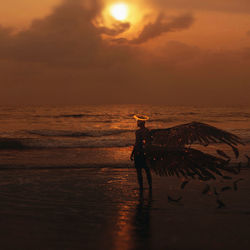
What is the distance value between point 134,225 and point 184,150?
166cm

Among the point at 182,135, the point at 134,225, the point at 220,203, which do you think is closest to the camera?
the point at 134,225

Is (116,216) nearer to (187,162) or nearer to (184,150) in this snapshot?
(187,162)

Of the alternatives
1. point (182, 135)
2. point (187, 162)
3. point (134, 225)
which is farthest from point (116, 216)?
point (182, 135)

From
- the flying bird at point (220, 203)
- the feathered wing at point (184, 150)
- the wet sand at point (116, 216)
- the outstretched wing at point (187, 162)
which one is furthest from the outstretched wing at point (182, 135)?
the flying bird at point (220, 203)

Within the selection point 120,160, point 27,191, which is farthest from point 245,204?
point 120,160

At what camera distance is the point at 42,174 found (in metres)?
11.1

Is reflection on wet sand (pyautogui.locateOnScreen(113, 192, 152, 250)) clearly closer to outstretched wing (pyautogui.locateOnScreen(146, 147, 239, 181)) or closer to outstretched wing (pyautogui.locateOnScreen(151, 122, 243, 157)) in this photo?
outstretched wing (pyautogui.locateOnScreen(146, 147, 239, 181))

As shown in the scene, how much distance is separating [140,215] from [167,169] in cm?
103

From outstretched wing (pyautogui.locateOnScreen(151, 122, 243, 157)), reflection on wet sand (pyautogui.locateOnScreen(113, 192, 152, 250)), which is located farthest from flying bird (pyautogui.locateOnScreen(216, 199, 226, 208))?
outstretched wing (pyautogui.locateOnScreen(151, 122, 243, 157))

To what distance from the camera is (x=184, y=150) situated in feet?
20.8

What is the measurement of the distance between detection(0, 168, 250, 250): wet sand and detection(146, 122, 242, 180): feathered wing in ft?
2.90

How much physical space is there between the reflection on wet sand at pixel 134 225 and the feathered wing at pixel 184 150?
3.04ft

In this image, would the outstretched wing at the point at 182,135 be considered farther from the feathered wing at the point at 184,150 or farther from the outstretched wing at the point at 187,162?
the outstretched wing at the point at 187,162

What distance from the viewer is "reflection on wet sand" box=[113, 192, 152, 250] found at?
4867 millimetres
